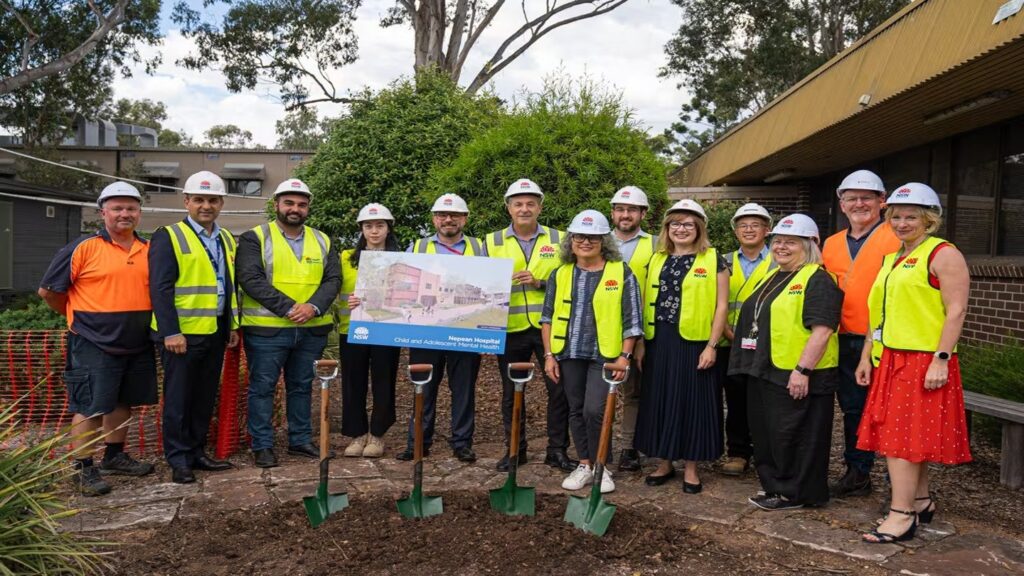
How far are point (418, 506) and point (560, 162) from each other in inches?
155

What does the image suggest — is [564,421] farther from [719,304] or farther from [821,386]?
[821,386]

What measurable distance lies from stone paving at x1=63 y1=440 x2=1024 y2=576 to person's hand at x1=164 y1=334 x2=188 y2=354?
885mm

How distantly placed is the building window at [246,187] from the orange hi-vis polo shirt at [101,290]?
23.7 metres

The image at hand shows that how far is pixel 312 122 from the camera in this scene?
55250 millimetres

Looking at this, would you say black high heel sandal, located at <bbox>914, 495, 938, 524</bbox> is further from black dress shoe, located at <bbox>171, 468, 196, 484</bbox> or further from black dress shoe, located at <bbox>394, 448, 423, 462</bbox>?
black dress shoe, located at <bbox>171, 468, 196, 484</bbox>

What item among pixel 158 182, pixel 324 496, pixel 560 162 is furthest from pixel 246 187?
pixel 324 496

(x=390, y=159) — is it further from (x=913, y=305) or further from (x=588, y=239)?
(x=913, y=305)

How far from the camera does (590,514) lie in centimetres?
439

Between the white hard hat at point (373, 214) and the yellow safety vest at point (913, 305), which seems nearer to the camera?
the yellow safety vest at point (913, 305)

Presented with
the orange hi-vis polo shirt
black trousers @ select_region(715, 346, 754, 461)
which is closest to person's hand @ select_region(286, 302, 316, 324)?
the orange hi-vis polo shirt

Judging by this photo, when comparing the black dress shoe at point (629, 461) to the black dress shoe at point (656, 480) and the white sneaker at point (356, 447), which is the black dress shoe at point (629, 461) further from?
the white sneaker at point (356, 447)

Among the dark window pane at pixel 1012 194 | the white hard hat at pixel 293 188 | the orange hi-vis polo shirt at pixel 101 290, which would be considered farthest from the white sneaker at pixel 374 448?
the dark window pane at pixel 1012 194

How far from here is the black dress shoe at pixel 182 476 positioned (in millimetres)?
5418

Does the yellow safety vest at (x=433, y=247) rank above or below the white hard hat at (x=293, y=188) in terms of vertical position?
below
